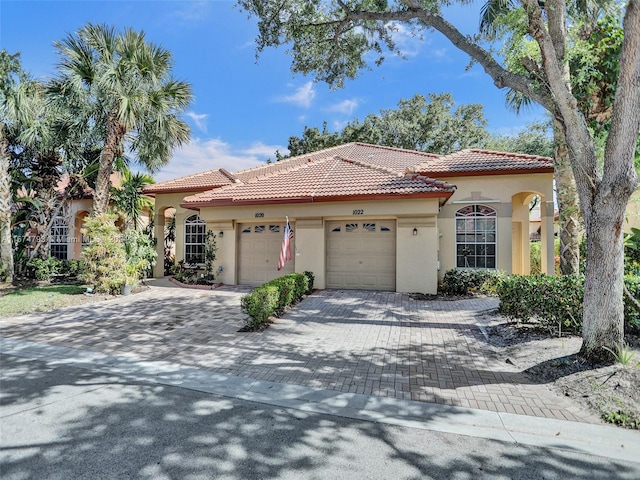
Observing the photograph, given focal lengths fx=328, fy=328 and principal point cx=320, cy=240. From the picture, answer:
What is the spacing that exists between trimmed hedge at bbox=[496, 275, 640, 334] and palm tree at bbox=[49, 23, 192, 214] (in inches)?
518

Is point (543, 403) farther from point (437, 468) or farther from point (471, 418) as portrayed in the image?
point (437, 468)

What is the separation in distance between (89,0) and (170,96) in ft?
12.9

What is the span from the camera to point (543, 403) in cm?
400

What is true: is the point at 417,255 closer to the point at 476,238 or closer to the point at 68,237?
the point at 476,238

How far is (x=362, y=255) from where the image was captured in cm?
1221

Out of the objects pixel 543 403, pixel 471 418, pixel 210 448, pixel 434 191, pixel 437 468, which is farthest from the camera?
pixel 434 191

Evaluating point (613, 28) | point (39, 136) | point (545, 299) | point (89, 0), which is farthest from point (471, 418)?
point (39, 136)

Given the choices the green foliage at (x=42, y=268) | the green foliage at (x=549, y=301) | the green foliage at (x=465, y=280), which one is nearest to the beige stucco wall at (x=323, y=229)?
the green foliage at (x=465, y=280)

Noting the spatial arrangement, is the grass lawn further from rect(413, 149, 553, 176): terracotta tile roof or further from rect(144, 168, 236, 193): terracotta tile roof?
rect(413, 149, 553, 176): terracotta tile roof

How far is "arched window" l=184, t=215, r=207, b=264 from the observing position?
51.1ft

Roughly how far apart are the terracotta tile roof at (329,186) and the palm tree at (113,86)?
10.9 ft

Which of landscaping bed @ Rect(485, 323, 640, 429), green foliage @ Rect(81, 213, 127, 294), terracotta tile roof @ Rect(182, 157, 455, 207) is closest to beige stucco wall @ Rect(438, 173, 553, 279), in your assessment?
terracotta tile roof @ Rect(182, 157, 455, 207)

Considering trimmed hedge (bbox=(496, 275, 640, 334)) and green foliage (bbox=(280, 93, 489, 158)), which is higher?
green foliage (bbox=(280, 93, 489, 158))

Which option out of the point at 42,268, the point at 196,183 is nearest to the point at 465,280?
the point at 196,183
